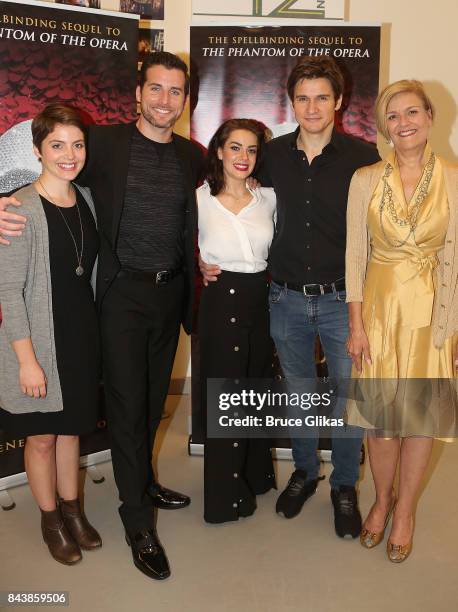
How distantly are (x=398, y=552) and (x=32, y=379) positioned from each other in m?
1.62

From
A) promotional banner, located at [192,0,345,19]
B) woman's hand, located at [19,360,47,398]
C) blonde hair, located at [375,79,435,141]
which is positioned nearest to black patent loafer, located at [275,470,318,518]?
woman's hand, located at [19,360,47,398]

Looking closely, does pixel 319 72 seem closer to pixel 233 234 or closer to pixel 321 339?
pixel 233 234

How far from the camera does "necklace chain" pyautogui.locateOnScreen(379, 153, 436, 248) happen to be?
2293mm

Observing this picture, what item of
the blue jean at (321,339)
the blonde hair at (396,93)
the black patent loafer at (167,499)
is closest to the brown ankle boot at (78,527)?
the black patent loafer at (167,499)

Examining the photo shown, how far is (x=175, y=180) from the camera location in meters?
2.57

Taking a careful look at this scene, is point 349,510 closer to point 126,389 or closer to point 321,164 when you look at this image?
point 126,389

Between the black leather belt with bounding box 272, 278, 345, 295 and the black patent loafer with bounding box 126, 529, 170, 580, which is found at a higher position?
the black leather belt with bounding box 272, 278, 345, 295

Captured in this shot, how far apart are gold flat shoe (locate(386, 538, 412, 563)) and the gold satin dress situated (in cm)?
49

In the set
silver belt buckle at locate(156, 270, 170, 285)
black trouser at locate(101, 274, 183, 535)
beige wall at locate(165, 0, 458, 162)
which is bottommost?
black trouser at locate(101, 274, 183, 535)

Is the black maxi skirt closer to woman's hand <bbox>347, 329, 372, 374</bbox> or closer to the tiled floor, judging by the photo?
the tiled floor

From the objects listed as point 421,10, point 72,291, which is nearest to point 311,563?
point 72,291

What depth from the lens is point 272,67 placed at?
3.28 metres

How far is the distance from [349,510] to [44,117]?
2102 millimetres

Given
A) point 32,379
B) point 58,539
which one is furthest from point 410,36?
point 58,539
